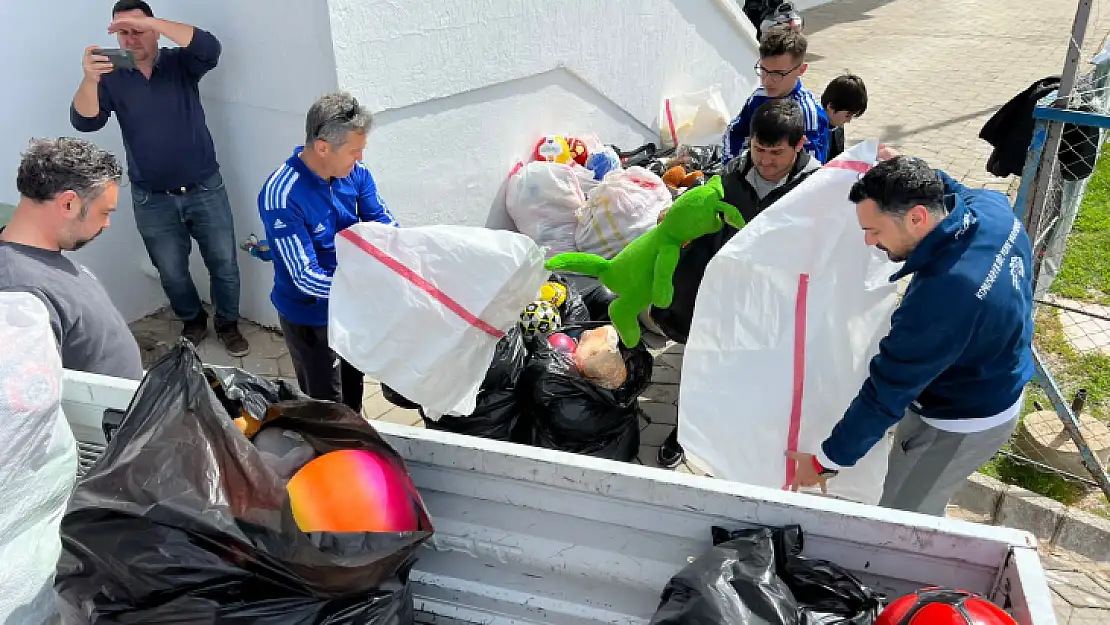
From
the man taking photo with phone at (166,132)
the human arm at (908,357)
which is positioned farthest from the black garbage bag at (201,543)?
the man taking photo with phone at (166,132)

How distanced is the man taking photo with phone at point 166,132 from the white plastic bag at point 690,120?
351cm

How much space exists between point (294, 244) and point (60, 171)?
745 millimetres

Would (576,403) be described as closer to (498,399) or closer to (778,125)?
(498,399)

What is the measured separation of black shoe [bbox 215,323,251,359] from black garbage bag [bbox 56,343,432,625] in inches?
108

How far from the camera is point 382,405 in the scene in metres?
3.98

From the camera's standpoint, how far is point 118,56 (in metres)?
3.62

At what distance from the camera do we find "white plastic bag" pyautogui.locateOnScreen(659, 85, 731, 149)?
6.22 meters

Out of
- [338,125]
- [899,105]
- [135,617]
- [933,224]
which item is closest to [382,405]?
[338,125]

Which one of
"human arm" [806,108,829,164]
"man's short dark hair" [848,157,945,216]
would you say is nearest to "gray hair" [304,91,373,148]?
"man's short dark hair" [848,157,945,216]

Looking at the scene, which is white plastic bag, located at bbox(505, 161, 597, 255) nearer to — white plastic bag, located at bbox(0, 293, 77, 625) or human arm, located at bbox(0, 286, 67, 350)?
human arm, located at bbox(0, 286, 67, 350)

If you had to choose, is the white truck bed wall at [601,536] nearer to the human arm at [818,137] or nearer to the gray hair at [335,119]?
the gray hair at [335,119]

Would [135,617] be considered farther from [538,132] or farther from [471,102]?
[538,132]

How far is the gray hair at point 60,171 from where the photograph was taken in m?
2.24

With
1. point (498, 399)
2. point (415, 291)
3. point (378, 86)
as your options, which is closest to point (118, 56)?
point (378, 86)
